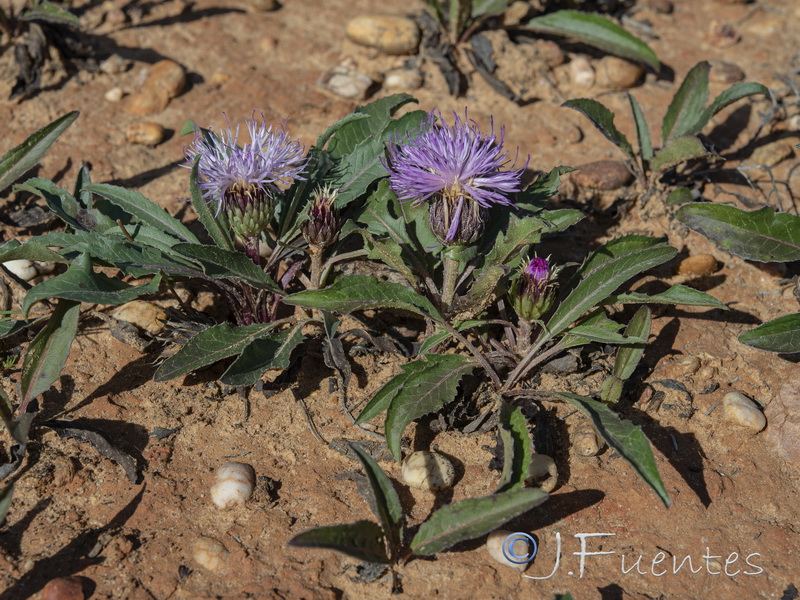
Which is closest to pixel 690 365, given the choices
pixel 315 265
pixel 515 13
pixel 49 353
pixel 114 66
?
pixel 315 265

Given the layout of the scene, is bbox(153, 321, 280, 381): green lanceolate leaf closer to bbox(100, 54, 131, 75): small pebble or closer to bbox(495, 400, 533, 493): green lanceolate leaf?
bbox(495, 400, 533, 493): green lanceolate leaf

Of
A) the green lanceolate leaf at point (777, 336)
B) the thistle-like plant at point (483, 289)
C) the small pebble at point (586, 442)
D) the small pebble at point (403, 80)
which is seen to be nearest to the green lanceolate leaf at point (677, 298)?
the thistle-like plant at point (483, 289)

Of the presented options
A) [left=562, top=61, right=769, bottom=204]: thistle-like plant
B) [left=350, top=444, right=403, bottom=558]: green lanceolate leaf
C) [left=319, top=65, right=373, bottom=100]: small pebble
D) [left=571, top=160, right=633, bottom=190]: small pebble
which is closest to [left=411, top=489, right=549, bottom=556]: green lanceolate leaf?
[left=350, top=444, right=403, bottom=558]: green lanceolate leaf

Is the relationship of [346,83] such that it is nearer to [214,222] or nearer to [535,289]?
[214,222]

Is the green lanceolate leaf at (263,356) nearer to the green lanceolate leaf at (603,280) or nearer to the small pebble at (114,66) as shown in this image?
the green lanceolate leaf at (603,280)

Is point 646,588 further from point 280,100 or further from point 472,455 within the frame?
point 280,100

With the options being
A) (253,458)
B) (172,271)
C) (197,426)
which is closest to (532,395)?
(253,458)

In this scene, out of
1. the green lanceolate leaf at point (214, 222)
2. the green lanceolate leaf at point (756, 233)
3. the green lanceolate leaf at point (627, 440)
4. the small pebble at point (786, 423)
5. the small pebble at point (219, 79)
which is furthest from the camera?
the small pebble at point (219, 79)
